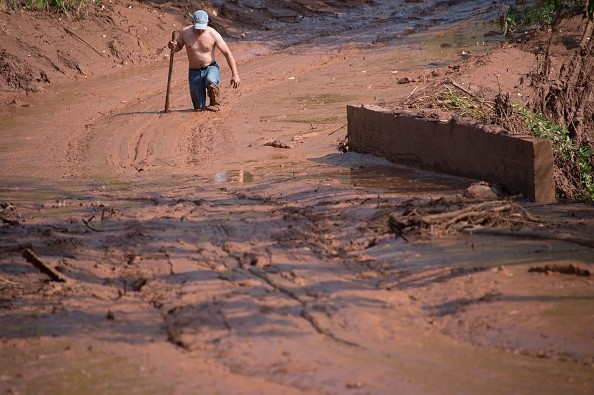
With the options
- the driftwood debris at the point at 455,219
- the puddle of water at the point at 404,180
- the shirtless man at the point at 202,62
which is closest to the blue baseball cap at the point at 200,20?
the shirtless man at the point at 202,62

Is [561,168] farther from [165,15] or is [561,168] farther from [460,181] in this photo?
[165,15]

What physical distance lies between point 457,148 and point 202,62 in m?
5.42

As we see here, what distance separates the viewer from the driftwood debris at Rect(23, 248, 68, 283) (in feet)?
19.3

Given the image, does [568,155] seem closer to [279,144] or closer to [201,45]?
[279,144]

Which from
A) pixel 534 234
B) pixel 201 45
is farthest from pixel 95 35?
pixel 534 234

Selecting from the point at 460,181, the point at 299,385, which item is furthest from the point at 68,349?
the point at 460,181

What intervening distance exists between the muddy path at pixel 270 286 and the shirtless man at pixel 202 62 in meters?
2.69

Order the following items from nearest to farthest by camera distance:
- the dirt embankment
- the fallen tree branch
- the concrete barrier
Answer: the fallen tree branch → the concrete barrier → the dirt embankment

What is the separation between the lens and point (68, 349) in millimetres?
4910

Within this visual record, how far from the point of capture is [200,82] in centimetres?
1299

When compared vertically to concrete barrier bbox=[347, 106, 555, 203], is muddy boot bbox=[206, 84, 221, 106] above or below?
above

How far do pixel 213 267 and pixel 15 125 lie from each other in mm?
7131

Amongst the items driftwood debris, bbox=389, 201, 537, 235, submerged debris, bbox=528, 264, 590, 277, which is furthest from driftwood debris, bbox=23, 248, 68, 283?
submerged debris, bbox=528, 264, 590, 277

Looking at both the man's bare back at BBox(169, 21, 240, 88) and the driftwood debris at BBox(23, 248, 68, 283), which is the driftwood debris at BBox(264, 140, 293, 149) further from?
the driftwood debris at BBox(23, 248, 68, 283)
